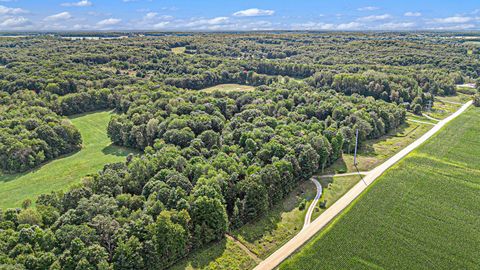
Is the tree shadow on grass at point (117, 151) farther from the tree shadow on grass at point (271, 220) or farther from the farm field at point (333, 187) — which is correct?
the farm field at point (333, 187)

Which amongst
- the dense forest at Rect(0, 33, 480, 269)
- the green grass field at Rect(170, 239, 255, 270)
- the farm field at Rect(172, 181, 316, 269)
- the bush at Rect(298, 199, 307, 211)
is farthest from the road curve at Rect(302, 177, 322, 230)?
the green grass field at Rect(170, 239, 255, 270)

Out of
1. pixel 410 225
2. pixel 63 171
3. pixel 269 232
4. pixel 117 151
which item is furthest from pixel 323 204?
pixel 63 171

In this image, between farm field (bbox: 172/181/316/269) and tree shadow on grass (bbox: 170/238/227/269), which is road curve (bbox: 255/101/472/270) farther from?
tree shadow on grass (bbox: 170/238/227/269)

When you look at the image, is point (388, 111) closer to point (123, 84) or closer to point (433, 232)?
point (433, 232)

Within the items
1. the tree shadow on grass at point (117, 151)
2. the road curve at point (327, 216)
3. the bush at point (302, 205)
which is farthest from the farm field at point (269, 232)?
the tree shadow on grass at point (117, 151)

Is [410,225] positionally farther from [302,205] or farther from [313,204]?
[302,205]
